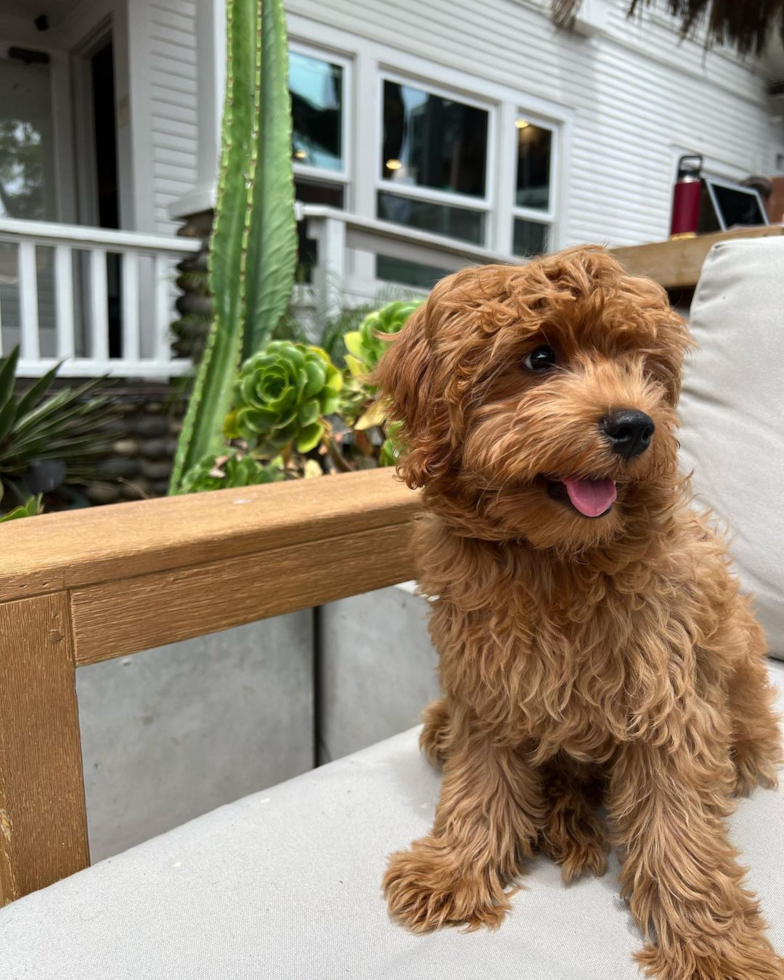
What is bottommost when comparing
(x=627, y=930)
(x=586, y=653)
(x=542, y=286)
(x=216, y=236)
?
(x=627, y=930)

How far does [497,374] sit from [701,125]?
11.0 meters

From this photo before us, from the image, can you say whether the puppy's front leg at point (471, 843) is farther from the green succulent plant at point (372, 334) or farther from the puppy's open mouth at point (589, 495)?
the green succulent plant at point (372, 334)

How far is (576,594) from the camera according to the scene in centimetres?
91

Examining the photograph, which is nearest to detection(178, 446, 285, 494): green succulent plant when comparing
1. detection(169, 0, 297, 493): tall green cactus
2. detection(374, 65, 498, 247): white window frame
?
detection(169, 0, 297, 493): tall green cactus

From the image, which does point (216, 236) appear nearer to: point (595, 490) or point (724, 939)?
point (595, 490)

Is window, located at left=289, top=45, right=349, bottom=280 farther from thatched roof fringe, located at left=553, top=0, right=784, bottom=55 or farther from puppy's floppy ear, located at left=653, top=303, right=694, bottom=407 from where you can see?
puppy's floppy ear, located at left=653, top=303, right=694, bottom=407

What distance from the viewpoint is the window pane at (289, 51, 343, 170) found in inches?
236

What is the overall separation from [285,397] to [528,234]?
678 centimetres

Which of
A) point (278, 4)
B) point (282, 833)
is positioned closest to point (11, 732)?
point (282, 833)

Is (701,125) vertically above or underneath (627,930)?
above

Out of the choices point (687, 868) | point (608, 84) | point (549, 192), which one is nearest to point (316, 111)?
point (549, 192)

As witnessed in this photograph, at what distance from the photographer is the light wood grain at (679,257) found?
2037 mm

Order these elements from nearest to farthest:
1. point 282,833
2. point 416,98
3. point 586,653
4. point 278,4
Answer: point 586,653
point 282,833
point 278,4
point 416,98

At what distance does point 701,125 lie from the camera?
32.3 ft
